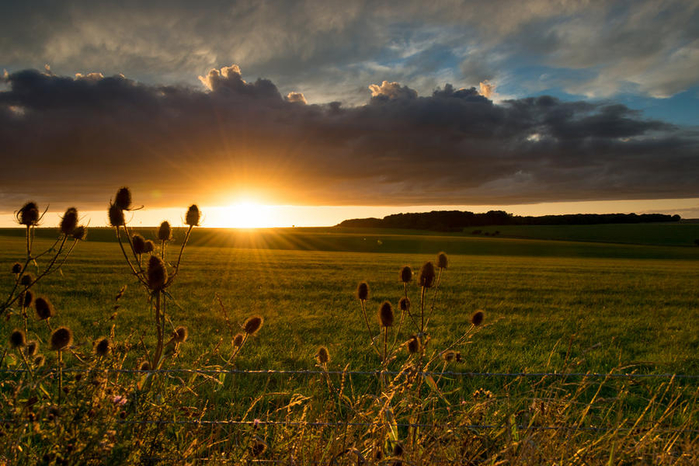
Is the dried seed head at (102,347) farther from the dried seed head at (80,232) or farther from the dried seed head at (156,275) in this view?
the dried seed head at (80,232)

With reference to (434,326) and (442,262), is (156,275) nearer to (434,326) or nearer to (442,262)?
(442,262)

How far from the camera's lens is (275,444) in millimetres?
2740

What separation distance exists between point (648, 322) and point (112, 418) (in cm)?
1221

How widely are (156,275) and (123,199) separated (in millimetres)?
682

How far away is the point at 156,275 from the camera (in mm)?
2424

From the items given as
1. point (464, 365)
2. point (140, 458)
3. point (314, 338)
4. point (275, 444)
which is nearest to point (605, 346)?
point (464, 365)

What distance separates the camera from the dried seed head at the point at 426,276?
3.34 meters

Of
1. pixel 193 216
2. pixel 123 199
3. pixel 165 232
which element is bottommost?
pixel 165 232

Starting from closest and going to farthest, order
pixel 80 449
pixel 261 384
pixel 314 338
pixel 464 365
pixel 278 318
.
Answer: pixel 80 449
pixel 261 384
pixel 464 365
pixel 314 338
pixel 278 318

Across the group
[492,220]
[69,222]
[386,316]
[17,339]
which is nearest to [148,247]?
[69,222]

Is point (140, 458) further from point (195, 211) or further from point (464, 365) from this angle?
point (464, 365)

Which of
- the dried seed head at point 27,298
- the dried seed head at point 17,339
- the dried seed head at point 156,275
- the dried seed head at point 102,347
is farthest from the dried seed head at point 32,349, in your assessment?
the dried seed head at point 156,275

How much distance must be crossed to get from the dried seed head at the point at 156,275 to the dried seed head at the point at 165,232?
496 millimetres

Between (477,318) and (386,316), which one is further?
(477,318)
